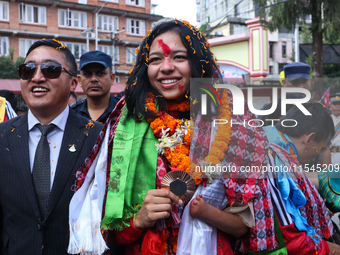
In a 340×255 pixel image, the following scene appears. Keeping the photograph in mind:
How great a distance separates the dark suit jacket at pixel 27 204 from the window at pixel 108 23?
113 ft

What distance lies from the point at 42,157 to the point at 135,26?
35.8 meters

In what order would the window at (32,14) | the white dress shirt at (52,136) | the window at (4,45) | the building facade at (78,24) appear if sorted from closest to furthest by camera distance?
the white dress shirt at (52,136) → the window at (4,45) → the building facade at (78,24) → the window at (32,14)

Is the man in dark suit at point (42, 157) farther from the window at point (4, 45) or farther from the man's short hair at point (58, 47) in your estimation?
the window at point (4, 45)

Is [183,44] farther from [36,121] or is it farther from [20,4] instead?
[20,4]

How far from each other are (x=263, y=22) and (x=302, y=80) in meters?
11.6

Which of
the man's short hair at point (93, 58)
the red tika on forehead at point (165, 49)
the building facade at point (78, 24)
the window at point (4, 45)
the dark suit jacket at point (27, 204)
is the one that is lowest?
the dark suit jacket at point (27, 204)

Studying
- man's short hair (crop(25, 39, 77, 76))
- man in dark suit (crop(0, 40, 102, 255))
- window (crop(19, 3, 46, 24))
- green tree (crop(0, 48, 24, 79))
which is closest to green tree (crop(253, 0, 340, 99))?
man's short hair (crop(25, 39, 77, 76))

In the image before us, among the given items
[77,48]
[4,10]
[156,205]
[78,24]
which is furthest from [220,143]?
[78,24]

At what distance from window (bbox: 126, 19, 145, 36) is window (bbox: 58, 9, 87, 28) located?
4554mm

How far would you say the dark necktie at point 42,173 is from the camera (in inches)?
86.7

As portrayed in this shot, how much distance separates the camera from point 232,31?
36.2m

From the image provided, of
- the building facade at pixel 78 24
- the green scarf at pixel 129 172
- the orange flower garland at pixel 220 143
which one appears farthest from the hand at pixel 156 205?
the building facade at pixel 78 24

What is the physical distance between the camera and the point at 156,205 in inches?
67.9

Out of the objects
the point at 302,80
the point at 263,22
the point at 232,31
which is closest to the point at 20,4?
the point at 232,31
